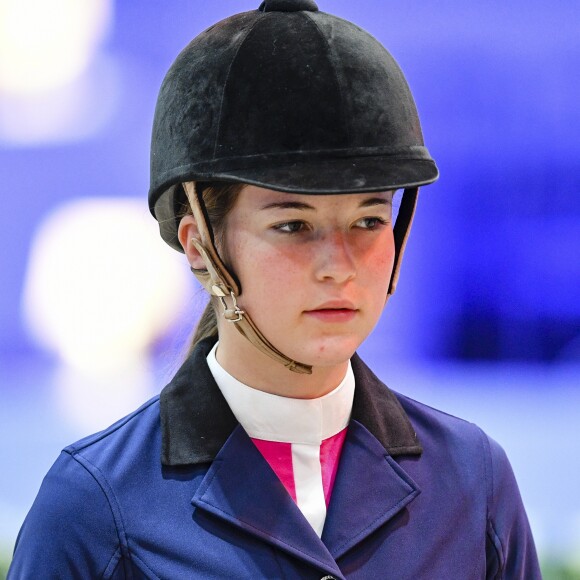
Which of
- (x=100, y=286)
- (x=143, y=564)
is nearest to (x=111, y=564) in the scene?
(x=143, y=564)

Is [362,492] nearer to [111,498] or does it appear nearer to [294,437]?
[294,437]

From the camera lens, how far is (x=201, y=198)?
169 cm

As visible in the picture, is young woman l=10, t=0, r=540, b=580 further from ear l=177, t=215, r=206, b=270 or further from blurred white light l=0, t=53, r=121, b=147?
blurred white light l=0, t=53, r=121, b=147

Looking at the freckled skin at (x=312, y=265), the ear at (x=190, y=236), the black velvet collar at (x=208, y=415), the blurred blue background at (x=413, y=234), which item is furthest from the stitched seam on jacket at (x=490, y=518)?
the blurred blue background at (x=413, y=234)

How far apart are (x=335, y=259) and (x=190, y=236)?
0.97 ft

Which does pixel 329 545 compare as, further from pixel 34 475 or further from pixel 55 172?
pixel 55 172

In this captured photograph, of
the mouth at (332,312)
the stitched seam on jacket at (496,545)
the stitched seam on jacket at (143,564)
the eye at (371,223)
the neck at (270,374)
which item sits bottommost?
the stitched seam on jacket at (496,545)

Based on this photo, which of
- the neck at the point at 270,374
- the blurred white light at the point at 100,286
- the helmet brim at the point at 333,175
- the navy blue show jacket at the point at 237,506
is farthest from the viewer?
the blurred white light at the point at 100,286

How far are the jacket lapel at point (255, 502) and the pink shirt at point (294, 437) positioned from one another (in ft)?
0.13

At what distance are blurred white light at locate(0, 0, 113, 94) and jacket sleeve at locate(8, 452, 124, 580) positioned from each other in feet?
4.61

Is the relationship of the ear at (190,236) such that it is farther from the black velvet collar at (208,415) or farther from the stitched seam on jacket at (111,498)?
the stitched seam on jacket at (111,498)

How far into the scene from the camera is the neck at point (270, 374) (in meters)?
1.74

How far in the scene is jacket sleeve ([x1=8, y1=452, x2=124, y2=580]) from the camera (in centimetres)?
162

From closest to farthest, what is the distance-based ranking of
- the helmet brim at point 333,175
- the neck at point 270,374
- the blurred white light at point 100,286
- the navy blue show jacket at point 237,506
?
the helmet brim at point 333,175 < the navy blue show jacket at point 237,506 < the neck at point 270,374 < the blurred white light at point 100,286
